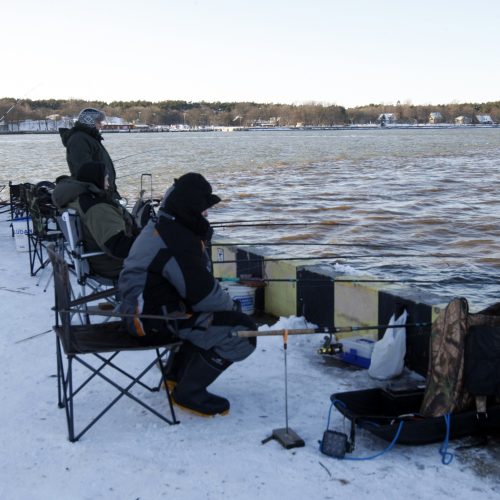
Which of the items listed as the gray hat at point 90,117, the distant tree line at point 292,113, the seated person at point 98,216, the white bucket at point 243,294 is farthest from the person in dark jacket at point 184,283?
the distant tree line at point 292,113

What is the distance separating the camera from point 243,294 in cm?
636

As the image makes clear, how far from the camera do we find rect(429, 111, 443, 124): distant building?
608 ft

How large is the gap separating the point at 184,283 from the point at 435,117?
626 ft

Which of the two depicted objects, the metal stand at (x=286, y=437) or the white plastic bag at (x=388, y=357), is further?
the white plastic bag at (x=388, y=357)

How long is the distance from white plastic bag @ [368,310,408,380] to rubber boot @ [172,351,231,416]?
1.04 meters

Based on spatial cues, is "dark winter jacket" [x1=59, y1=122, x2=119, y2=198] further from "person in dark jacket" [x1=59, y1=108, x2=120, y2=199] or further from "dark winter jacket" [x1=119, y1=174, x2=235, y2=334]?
"dark winter jacket" [x1=119, y1=174, x2=235, y2=334]

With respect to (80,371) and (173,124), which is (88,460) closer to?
(80,371)

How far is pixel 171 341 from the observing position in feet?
11.6

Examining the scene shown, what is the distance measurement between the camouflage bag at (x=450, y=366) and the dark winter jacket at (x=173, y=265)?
1.08 m

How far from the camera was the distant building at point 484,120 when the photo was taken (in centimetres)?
18738

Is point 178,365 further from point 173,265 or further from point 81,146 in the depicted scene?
point 81,146

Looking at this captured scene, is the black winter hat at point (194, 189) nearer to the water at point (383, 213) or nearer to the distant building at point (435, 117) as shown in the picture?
the water at point (383, 213)

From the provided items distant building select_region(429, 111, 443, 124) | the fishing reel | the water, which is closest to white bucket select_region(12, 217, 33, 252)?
the water

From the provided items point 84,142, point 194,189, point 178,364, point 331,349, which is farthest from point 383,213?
point 194,189
